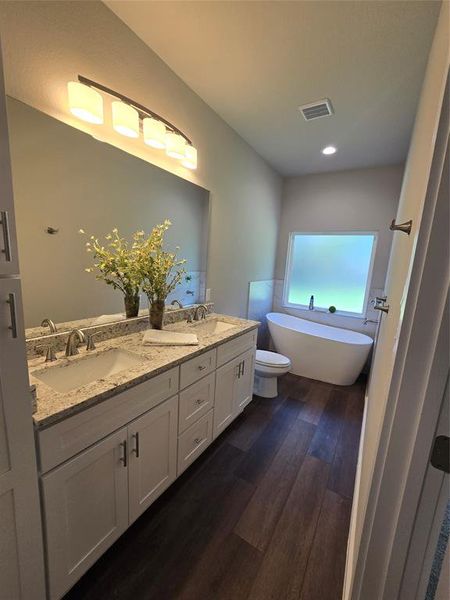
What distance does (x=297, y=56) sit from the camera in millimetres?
1588

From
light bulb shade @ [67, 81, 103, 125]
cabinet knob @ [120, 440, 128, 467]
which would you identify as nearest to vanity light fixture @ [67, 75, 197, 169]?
light bulb shade @ [67, 81, 103, 125]

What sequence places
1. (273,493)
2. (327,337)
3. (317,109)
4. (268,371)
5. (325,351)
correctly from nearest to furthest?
(273,493) < (317,109) < (268,371) < (325,351) < (327,337)

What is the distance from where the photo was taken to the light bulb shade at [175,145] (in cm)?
178

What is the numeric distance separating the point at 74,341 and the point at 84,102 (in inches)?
48.9

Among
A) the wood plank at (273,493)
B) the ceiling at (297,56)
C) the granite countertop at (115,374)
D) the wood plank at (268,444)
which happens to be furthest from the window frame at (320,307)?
the granite countertop at (115,374)

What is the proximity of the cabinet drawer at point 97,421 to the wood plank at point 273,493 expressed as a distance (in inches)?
34.5

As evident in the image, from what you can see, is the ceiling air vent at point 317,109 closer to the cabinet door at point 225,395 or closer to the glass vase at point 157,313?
the glass vase at point 157,313

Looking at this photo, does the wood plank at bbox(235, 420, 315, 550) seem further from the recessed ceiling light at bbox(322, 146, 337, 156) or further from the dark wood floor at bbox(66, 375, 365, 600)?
the recessed ceiling light at bbox(322, 146, 337, 156)

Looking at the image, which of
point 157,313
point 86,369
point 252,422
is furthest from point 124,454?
point 252,422

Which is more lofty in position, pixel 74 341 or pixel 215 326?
pixel 74 341

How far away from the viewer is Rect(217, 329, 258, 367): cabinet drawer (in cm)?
180

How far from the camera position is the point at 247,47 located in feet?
5.08

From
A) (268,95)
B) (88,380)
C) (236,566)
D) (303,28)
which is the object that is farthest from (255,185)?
(236,566)

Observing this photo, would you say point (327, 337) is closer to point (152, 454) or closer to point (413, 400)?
point (152, 454)
